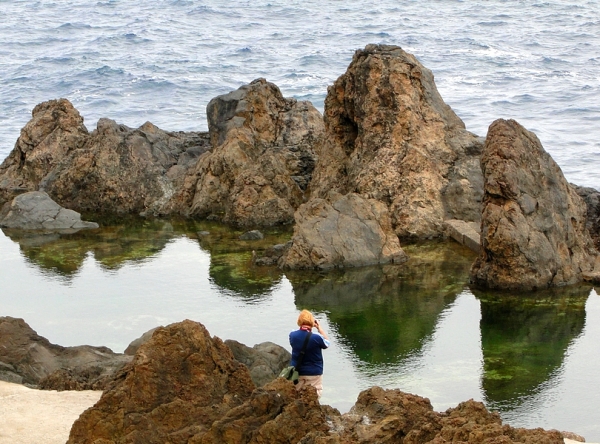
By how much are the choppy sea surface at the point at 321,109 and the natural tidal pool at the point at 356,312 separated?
0.07m

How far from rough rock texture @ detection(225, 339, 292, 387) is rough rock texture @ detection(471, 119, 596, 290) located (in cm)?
922

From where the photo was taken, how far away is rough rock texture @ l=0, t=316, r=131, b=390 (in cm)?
1978

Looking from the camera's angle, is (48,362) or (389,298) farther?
(389,298)

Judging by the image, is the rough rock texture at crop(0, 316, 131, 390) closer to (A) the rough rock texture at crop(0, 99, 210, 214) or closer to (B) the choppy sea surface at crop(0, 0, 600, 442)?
(B) the choppy sea surface at crop(0, 0, 600, 442)

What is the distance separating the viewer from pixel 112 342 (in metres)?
25.6

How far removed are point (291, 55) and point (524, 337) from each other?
64.7m

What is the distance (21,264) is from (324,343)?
58.5 feet

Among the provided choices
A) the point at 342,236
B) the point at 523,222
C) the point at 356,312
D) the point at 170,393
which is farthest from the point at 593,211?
the point at 170,393

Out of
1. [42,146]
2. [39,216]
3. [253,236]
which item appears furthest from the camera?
[42,146]

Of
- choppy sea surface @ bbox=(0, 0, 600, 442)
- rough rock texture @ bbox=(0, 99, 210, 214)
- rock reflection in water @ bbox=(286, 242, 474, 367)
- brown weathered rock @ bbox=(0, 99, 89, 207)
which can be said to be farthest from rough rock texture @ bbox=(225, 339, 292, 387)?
brown weathered rock @ bbox=(0, 99, 89, 207)

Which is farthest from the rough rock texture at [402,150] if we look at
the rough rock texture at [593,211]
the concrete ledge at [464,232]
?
the rough rock texture at [593,211]

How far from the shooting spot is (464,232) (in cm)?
3431

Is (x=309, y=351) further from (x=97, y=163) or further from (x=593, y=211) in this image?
(x=97, y=163)

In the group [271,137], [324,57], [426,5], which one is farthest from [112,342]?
[426,5]
